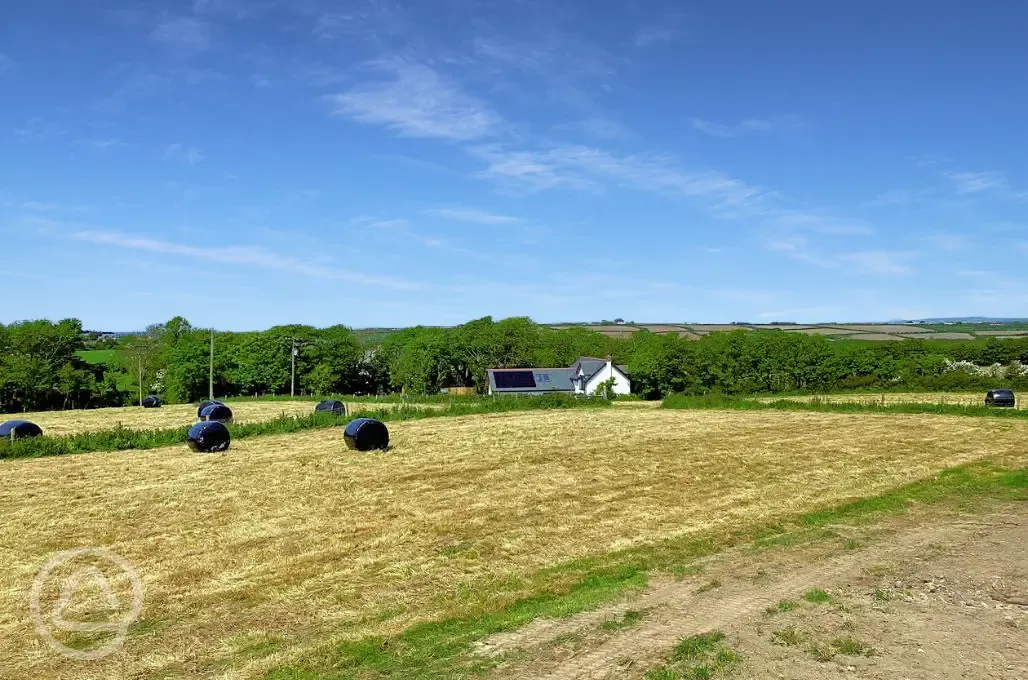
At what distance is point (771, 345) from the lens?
95.1 m

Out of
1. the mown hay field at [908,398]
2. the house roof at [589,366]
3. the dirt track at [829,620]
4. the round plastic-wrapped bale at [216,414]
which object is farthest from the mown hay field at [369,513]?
the house roof at [589,366]

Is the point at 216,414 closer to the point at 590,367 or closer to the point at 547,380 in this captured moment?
the point at 547,380

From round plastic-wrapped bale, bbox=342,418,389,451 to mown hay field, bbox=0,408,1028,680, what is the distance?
2.07 feet

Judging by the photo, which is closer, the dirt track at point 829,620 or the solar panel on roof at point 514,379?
the dirt track at point 829,620

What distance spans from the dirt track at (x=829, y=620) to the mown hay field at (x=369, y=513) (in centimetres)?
255

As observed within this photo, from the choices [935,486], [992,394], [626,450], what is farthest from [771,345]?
[935,486]

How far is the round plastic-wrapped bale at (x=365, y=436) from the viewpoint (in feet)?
108

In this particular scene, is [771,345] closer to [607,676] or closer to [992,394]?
[992,394]

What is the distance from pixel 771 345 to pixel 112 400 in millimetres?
89591

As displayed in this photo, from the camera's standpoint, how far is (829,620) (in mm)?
11469

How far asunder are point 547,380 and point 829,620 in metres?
89.7

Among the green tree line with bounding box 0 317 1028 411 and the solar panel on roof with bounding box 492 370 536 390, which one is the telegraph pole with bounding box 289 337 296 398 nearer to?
the green tree line with bounding box 0 317 1028 411

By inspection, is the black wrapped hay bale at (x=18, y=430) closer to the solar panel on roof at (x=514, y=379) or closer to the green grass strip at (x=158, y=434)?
the green grass strip at (x=158, y=434)

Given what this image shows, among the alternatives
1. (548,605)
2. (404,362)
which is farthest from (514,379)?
(548,605)
